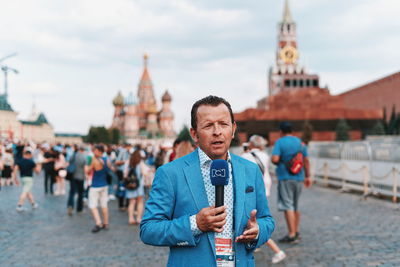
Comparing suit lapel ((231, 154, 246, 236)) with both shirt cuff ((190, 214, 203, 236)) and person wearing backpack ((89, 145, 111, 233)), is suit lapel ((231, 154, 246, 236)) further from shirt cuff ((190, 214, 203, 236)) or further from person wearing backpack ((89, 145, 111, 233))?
person wearing backpack ((89, 145, 111, 233))

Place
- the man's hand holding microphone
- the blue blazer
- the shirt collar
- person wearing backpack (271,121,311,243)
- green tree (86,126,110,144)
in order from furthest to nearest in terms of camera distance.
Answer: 1. green tree (86,126,110,144)
2. person wearing backpack (271,121,311,243)
3. the shirt collar
4. the blue blazer
5. the man's hand holding microphone

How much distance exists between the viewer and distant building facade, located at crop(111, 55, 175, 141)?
111438 millimetres

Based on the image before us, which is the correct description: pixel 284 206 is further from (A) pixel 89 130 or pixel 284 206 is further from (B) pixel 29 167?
(A) pixel 89 130

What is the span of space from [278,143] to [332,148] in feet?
35.1

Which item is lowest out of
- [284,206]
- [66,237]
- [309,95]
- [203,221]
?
[66,237]

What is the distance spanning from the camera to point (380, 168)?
1277cm

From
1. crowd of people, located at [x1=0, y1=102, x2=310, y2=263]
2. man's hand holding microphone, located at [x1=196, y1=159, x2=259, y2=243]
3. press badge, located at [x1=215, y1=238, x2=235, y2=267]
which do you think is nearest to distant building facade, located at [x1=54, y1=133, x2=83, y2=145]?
crowd of people, located at [x1=0, y1=102, x2=310, y2=263]

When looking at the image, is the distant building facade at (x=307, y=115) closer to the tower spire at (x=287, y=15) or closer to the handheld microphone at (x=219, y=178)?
the tower spire at (x=287, y=15)

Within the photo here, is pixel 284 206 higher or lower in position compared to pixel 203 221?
lower

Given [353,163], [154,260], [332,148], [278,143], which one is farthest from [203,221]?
[332,148]

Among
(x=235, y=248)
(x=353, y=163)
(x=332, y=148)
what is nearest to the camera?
(x=235, y=248)

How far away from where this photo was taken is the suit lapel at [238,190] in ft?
7.61

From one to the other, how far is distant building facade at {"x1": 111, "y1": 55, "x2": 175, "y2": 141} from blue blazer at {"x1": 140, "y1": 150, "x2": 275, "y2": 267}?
10669cm

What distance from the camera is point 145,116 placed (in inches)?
4466
